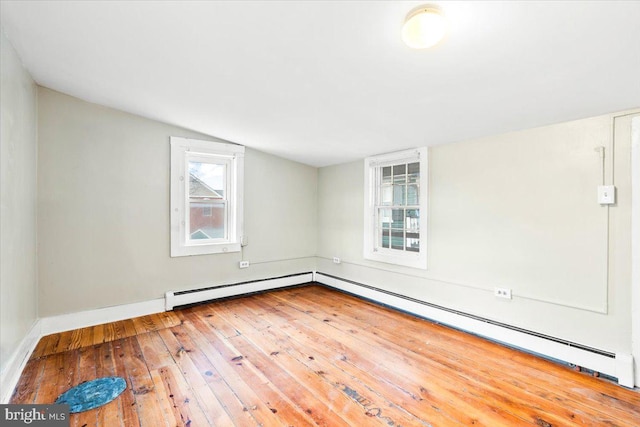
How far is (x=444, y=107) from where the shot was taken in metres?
2.41

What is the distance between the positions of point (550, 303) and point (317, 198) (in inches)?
136

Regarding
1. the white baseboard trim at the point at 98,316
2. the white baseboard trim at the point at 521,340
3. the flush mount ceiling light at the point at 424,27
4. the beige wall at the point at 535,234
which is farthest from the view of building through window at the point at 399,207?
the white baseboard trim at the point at 98,316

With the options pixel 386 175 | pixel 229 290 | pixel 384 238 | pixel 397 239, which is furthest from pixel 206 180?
pixel 397 239

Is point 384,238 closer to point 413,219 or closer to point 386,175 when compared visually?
point 413,219

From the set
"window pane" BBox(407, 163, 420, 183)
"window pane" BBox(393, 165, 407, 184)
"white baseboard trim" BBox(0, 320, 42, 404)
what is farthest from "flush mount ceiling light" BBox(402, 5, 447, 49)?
"white baseboard trim" BBox(0, 320, 42, 404)

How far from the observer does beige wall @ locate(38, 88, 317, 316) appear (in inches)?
116

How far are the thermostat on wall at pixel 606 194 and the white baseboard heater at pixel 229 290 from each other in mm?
3830

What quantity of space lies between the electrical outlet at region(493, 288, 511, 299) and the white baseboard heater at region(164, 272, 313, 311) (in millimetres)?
2930

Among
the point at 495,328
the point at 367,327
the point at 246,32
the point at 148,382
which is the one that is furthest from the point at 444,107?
the point at 148,382

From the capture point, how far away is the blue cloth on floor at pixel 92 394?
6.01 feet

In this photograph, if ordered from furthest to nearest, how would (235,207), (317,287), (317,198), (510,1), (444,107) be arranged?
1. (317,198)
2. (317,287)
3. (235,207)
4. (444,107)
5. (510,1)

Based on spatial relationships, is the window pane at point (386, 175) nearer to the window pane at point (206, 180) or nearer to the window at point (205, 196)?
the window at point (205, 196)

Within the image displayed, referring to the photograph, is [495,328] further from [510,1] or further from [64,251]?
[64,251]

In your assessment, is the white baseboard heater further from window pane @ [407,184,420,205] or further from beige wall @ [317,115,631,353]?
window pane @ [407,184,420,205]
